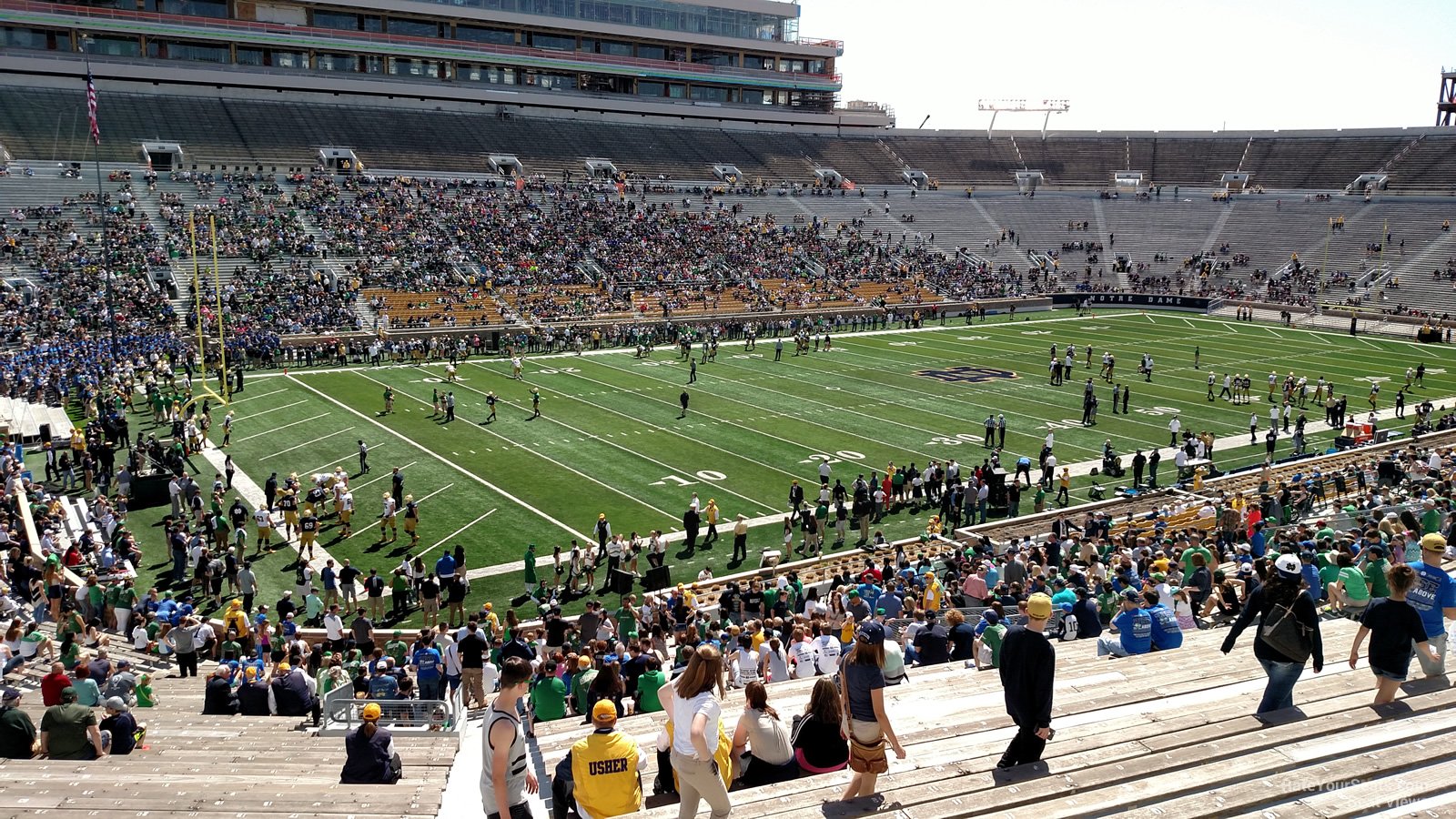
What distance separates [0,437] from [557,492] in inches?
525

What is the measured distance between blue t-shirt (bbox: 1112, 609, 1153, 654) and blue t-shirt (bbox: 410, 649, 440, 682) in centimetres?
712

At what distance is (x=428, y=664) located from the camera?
467 inches

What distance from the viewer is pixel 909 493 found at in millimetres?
24984

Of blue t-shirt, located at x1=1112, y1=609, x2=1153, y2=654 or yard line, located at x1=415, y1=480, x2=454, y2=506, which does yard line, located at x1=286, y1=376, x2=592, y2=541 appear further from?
blue t-shirt, located at x1=1112, y1=609, x2=1153, y2=654

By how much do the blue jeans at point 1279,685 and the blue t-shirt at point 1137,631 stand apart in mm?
3620

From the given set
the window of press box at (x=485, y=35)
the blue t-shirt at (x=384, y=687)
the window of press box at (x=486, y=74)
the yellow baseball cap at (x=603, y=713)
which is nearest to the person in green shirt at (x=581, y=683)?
the blue t-shirt at (x=384, y=687)

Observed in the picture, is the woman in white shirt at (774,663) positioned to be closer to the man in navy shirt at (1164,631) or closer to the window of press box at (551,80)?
the man in navy shirt at (1164,631)

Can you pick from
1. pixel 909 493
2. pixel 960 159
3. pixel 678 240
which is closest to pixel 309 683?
pixel 909 493

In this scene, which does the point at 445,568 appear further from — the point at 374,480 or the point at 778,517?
the point at 374,480

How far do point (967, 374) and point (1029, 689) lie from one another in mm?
34793

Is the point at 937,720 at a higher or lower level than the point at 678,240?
lower

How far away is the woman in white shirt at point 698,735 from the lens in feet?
18.9

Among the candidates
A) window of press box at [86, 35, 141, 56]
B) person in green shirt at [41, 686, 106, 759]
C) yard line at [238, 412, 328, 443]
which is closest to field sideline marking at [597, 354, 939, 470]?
yard line at [238, 412, 328, 443]

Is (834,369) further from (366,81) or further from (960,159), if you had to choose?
(960,159)
